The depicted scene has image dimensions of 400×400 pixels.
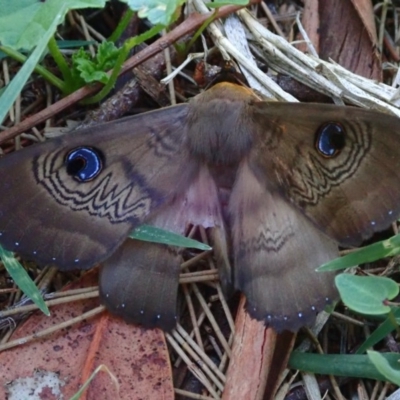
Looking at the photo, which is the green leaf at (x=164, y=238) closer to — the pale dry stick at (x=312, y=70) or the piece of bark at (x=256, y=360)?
the piece of bark at (x=256, y=360)

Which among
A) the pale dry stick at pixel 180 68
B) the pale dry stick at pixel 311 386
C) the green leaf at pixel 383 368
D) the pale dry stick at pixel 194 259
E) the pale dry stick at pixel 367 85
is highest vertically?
the pale dry stick at pixel 180 68

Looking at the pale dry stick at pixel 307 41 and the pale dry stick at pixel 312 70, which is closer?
the pale dry stick at pixel 312 70

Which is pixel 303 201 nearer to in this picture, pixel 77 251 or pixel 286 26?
pixel 77 251

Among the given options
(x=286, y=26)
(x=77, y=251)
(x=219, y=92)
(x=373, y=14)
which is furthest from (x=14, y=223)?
(x=373, y=14)

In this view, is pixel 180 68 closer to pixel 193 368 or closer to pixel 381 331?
pixel 193 368

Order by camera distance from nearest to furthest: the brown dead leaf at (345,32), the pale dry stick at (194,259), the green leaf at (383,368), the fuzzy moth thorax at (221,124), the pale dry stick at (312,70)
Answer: the green leaf at (383,368) → the fuzzy moth thorax at (221,124) → the pale dry stick at (194,259) → the pale dry stick at (312,70) → the brown dead leaf at (345,32)

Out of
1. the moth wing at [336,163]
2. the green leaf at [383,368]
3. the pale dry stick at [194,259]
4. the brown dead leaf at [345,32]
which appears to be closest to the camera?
the green leaf at [383,368]

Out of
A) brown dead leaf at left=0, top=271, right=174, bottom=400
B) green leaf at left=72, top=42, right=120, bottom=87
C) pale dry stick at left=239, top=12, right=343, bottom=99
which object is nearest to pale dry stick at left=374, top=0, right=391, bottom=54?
pale dry stick at left=239, top=12, right=343, bottom=99

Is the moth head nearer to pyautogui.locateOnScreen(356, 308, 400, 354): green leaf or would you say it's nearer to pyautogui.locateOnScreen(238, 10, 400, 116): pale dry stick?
pyautogui.locateOnScreen(238, 10, 400, 116): pale dry stick

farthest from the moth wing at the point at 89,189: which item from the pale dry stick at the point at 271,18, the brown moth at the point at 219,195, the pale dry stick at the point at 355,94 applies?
the pale dry stick at the point at 271,18
